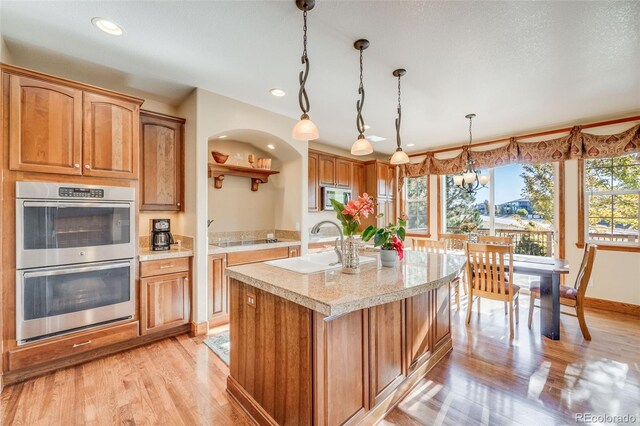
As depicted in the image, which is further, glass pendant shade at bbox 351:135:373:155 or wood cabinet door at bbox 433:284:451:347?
wood cabinet door at bbox 433:284:451:347

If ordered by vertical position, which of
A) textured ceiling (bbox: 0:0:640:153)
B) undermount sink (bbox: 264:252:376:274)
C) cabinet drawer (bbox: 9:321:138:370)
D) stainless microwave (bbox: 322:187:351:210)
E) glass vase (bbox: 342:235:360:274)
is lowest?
cabinet drawer (bbox: 9:321:138:370)

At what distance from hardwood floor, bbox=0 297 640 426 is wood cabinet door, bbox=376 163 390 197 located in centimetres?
330

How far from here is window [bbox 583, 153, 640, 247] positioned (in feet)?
12.4

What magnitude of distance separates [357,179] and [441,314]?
11.4ft

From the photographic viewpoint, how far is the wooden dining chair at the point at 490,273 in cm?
294

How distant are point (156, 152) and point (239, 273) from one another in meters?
2.17

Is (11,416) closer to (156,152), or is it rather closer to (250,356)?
(250,356)

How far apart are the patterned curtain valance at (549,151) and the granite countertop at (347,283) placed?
3.07 m

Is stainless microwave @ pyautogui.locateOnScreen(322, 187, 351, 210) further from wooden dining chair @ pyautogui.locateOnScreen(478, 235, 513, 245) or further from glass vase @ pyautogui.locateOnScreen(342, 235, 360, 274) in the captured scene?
glass vase @ pyautogui.locateOnScreen(342, 235, 360, 274)

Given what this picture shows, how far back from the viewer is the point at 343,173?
5.27 m

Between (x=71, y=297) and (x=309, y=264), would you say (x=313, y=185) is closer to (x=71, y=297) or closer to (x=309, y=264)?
(x=309, y=264)

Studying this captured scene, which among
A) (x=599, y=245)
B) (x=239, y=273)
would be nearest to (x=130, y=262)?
(x=239, y=273)

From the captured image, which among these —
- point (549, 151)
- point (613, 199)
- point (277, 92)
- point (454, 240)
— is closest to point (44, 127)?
point (277, 92)

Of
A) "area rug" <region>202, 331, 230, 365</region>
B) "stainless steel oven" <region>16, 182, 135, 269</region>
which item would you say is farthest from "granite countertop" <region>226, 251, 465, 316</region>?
"stainless steel oven" <region>16, 182, 135, 269</region>
